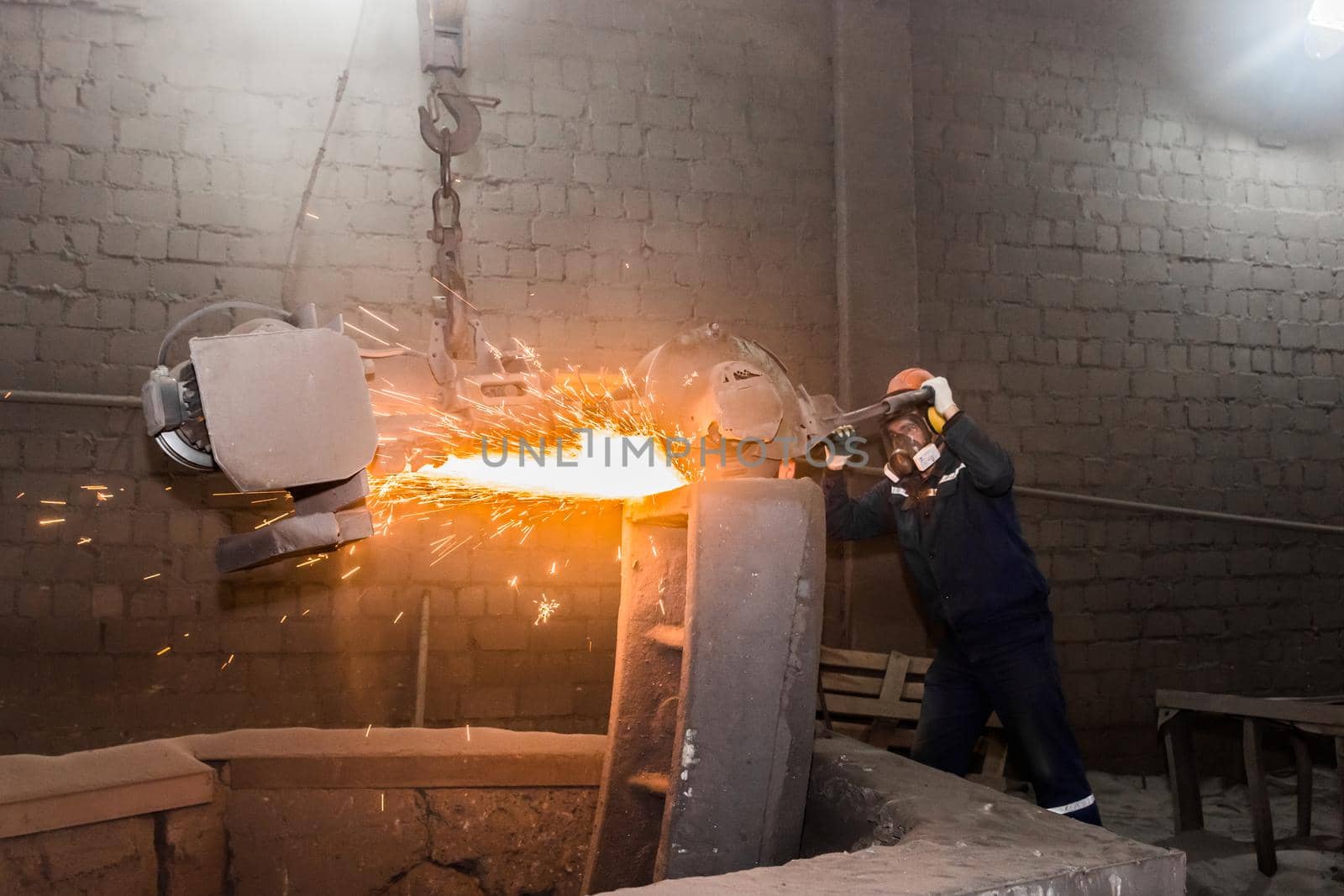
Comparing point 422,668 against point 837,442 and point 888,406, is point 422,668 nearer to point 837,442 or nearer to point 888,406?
point 837,442

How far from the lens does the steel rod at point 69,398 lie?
4.82 meters

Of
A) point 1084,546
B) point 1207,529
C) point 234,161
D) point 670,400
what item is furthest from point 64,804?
point 1207,529

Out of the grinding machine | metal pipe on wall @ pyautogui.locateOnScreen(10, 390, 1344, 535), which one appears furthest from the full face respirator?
metal pipe on wall @ pyautogui.locateOnScreen(10, 390, 1344, 535)

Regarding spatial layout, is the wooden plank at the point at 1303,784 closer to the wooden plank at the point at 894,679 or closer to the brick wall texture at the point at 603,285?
the brick wall texture at the point at 603,285

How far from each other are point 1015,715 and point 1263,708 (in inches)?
60.7

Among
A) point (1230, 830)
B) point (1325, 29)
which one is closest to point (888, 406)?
point (1230, 830)

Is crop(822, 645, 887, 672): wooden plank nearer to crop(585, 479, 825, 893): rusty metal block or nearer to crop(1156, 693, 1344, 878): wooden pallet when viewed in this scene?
crop(1156, 693, 1344, 878): wooden pallet

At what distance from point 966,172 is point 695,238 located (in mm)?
1732

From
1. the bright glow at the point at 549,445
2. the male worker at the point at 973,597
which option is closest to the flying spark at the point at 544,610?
the bright glow at the point at 549,445

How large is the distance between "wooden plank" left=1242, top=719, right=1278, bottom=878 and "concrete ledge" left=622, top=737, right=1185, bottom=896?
86.8 inches

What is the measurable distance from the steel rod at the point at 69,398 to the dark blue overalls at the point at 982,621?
11.6 ft

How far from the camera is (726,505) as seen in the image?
2502 millimetres

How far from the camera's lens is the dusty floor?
4.22 meters

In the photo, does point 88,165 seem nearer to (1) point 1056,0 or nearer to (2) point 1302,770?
(1) point 1056,0
